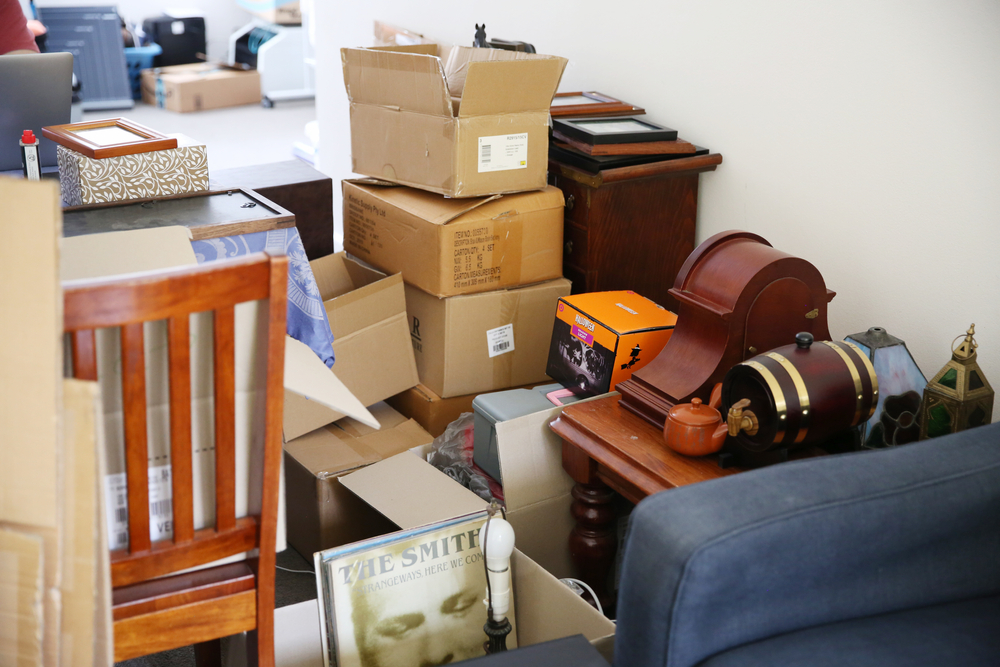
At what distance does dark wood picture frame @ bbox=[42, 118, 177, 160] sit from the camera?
177cm

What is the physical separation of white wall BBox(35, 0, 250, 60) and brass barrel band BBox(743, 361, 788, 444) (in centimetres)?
705

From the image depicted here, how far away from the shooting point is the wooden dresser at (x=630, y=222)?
2.04m

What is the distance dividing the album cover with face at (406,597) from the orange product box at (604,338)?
42 centimetres

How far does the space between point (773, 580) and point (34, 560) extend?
85cm

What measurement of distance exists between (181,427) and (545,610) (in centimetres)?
81

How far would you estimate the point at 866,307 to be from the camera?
72.0 inches

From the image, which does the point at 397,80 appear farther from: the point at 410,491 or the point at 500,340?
the point at 410,491

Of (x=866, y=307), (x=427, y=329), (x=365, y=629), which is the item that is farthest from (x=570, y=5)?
(x=365, y=629)

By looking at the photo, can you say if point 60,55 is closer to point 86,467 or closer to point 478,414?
point 478,414

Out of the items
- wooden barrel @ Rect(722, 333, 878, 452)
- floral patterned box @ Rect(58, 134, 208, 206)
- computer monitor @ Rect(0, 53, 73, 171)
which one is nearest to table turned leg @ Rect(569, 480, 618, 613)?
wooden barrel @ Rect(722, 333, 878, 452)

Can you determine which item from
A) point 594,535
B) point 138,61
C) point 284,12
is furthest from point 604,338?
point 138,61

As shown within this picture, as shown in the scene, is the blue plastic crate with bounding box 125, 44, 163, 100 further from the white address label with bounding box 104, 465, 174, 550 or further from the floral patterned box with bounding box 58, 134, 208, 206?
the white address label with bounding box 104, 465, 174, 550

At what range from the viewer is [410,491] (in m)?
1.77

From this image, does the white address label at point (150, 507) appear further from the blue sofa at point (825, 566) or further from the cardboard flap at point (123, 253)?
the blue sofa at point (825, 566)
